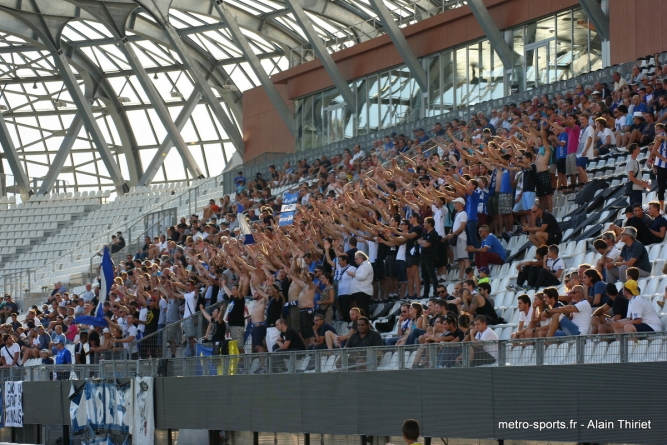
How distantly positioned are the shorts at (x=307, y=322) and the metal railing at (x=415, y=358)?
1.08 metres

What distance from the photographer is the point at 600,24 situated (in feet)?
88.1

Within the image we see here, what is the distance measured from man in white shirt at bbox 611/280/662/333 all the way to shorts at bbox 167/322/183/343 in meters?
8.91

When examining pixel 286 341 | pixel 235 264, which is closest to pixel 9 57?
pixel 235 264

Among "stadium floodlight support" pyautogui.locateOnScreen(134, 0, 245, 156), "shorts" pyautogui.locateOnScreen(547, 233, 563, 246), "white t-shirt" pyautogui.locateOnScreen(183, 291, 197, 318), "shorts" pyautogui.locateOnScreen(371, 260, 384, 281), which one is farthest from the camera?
"stadium floodlight support" pyautogui.locateOnScreen(134, 0, 245, 156)

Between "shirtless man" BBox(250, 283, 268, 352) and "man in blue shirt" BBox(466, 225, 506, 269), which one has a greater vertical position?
"man in blue shirt" BBox(466, 225, 506, 269)

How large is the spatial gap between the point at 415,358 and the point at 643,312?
2.56 meters

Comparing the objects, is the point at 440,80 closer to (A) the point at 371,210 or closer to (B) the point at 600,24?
(B) the point at 600,24

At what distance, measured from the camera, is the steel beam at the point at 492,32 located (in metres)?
28.9

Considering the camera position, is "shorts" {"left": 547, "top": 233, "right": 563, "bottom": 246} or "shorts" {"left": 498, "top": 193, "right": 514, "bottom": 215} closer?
"shorts" {"left": 547, "top": 233, "right": 563, "bottom": 246}

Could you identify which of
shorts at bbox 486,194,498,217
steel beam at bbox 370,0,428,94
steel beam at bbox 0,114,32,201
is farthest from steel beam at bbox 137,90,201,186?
shorts at bbox 486,194,498,217

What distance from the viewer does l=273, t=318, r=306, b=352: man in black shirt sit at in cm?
1532

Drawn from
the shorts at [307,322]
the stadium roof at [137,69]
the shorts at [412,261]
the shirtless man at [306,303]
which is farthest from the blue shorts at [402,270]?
the stadium roof at [137,69]

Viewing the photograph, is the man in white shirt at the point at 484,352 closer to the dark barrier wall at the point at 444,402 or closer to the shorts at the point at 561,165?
the dark barrier wall at the point at 444,402

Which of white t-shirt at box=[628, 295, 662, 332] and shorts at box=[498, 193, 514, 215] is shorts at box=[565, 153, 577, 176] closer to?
shorts at box=[498, 193, 514, 215]
